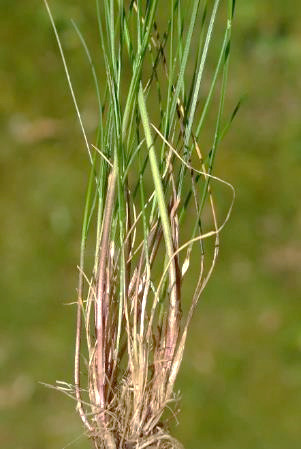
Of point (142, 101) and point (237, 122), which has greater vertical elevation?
point (142, 101)

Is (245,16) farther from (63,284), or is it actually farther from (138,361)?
(138,361)

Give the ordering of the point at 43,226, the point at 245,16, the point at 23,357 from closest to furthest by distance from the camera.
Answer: the point at 23,357
the point at 43,226
the point at 245,16

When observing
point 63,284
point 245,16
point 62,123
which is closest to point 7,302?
point 63,284

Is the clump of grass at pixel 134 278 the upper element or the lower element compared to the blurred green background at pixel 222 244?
upper

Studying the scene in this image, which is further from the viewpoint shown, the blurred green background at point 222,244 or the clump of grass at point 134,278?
the blurred green background at point 222,244

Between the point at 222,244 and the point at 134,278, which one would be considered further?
the point at 222,244

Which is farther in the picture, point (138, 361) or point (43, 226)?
point (43, 226)

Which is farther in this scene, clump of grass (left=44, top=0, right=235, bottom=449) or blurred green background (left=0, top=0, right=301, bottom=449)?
blurred green background (left=0, top=0, right=301, bottom=449)

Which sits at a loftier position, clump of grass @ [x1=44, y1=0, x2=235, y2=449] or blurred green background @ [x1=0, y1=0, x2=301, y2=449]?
clump of grass @ [x1=44, y1=0, x2=235, y2=449]
